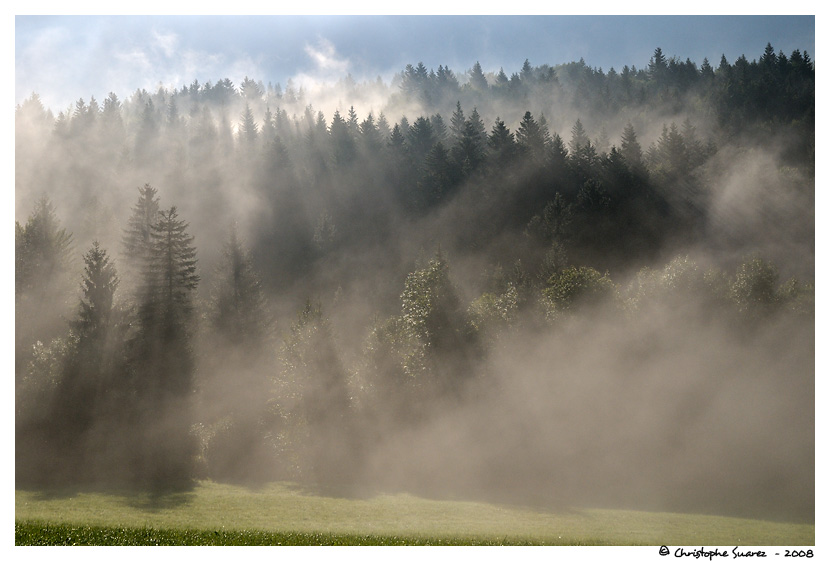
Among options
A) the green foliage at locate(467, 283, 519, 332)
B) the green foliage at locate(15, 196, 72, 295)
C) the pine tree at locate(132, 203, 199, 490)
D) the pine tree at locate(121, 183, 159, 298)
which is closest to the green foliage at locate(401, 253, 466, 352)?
the green foliage at locate(467, 283, 519, 332)

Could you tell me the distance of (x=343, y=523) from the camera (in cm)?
2269

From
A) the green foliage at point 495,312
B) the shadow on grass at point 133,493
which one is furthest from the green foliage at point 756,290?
the shadow on grass at point 133,493

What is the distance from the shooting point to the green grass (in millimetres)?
18906

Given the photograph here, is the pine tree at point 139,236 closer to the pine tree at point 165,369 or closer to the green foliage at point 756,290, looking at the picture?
the pine tree at point 165,369

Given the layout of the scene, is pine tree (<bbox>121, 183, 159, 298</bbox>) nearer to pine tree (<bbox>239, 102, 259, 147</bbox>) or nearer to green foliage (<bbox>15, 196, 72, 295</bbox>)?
green foliage (<bbox>15, 196, 72, 295</bbox>)

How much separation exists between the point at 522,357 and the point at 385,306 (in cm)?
3367

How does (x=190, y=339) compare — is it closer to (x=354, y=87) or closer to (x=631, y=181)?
(x=631, y=181)

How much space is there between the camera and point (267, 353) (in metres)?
53.2

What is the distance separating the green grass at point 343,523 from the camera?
1891cm

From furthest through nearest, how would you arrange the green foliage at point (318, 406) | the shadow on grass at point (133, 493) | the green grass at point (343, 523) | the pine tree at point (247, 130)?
the pine tree at point (247, 130) → the green foliage at point (318, 406) → the shadow on grass at point (133, 493) → the green grass at point (343, 523)
